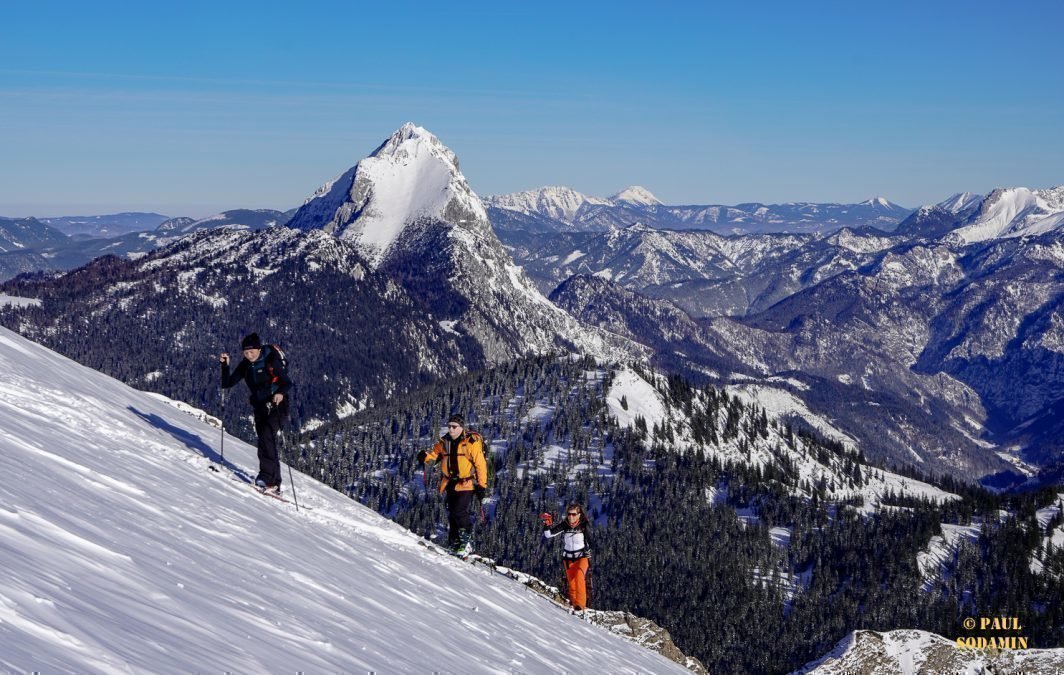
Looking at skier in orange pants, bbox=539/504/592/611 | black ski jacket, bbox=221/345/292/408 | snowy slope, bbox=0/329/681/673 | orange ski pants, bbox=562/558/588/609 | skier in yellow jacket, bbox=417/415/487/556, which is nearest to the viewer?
snowy slope, bbox=0/329/681/673

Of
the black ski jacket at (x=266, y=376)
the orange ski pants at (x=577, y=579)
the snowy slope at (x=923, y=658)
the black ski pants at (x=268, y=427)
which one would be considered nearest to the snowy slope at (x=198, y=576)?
the black ski pants at (x=268, y=427)

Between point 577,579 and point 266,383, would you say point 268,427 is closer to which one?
point 266,383

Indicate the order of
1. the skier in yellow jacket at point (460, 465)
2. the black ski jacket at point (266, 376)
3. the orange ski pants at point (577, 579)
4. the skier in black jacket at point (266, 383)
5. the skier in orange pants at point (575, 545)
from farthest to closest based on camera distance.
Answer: the orange ski pants at point (577, 579) < the skier in orange pants at point (575, 545) < the skier in yellow jacket at point (460, 465) < the black ski jacket at point (266, 376) < the skier in black jacket at point (266, 383)

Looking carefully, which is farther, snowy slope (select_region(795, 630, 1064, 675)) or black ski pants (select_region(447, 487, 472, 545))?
snowy slope (select_region(795, 630, 1064, 675))

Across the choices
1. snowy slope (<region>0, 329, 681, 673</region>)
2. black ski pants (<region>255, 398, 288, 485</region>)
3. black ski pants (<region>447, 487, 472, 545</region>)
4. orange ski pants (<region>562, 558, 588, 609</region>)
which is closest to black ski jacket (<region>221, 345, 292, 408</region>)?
black ski pants (<region>255, 398, 288, 485</region>)

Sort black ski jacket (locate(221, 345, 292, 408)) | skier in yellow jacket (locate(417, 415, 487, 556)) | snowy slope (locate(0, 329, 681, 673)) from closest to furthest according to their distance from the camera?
snowy slope (locate(0, 329, 681, 673)), black ski jacket (locate(221, 345, 292, 408)), skier in yellow jacket (locate(417, 415, 487, 556))

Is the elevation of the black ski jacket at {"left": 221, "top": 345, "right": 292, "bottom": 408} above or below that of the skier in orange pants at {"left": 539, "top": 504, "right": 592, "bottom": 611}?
above

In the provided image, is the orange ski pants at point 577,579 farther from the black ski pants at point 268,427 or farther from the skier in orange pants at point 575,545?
the black ski pants at point 268,427

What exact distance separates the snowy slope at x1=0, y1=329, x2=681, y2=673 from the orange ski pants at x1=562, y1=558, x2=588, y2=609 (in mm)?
3666

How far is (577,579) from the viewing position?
3844cm

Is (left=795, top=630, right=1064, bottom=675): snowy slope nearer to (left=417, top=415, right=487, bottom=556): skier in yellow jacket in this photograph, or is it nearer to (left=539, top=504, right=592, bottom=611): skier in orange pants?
(left=539, top=504, right=592, bottom=611): skier in orange pants

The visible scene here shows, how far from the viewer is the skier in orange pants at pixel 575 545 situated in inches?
1459

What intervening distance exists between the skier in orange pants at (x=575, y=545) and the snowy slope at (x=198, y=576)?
3713 mm

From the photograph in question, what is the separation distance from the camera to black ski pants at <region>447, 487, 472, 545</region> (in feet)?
103
